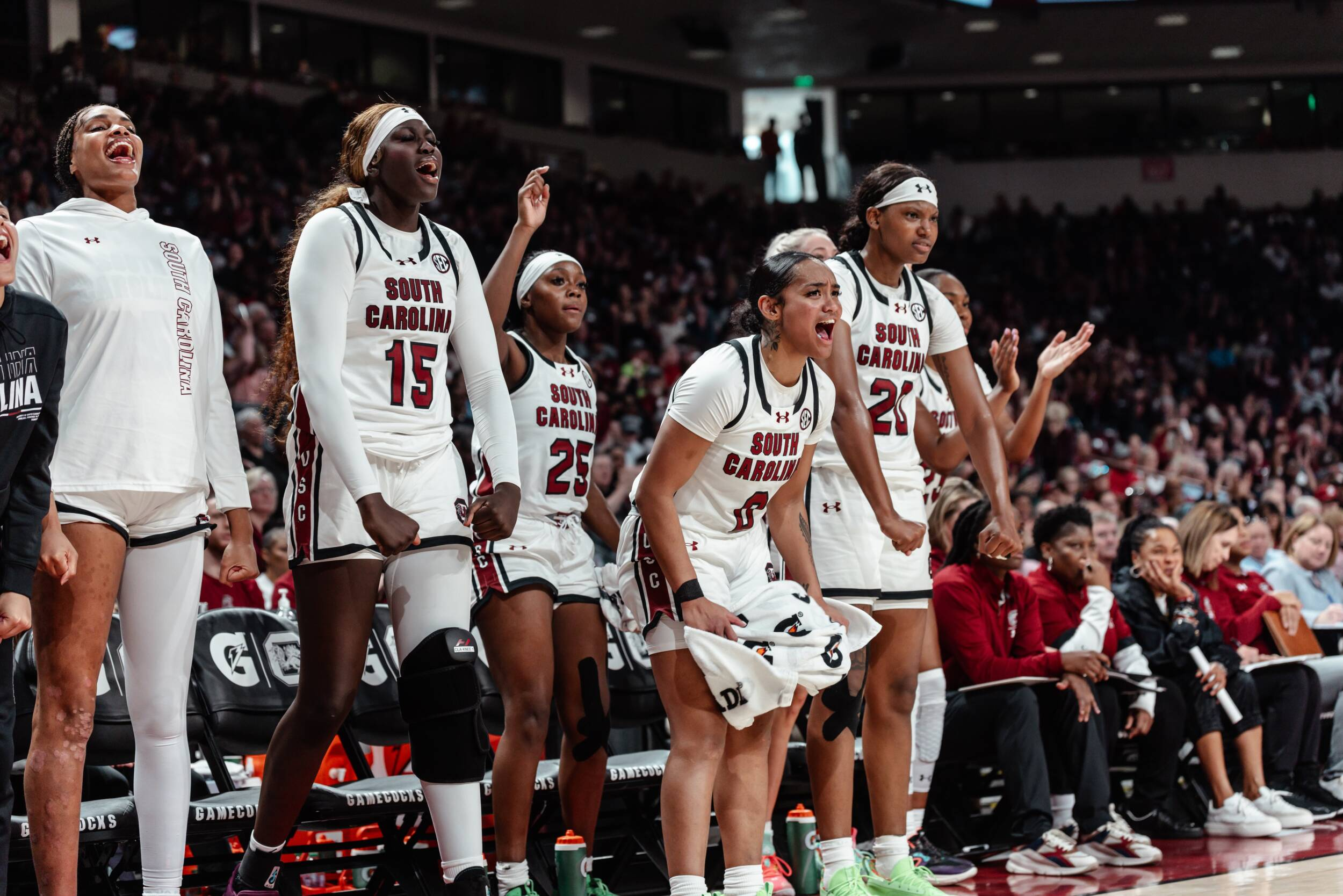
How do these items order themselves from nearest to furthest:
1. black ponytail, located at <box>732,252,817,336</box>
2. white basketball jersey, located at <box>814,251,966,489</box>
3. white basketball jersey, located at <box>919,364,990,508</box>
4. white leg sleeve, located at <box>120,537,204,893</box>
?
white leg sleeve, located at <box>120,537,204,893</box>
black ponytail, located at <box>732,252,817,336</box>
white basketball jersey, located at <box>814,251,966,489</box>
white basketball jersey, located at <box>919,364,990,508</box>

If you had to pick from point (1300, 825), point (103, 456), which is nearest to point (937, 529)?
point (1300, 825)

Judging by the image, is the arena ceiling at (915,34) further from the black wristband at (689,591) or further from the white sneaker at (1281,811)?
the black wristband at (689,591)

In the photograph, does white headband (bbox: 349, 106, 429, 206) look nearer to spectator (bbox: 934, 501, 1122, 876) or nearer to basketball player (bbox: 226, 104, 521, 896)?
basketball player (bbox: 226, 104, 521, 896)

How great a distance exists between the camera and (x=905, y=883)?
411cm

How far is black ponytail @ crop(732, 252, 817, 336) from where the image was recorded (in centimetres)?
389

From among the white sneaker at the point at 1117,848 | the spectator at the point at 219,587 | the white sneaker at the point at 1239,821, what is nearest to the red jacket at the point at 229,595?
the spectator at the point at 219,587

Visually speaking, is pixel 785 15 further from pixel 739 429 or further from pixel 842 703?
pixel 739 429

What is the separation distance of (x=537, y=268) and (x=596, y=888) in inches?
70.9

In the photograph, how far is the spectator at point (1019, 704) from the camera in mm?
5266

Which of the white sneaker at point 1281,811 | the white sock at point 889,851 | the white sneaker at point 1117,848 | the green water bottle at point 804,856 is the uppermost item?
the white sock at point 889,851

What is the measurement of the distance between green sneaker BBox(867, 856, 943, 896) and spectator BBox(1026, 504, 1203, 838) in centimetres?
182

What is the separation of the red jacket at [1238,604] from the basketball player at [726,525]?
3.52 m

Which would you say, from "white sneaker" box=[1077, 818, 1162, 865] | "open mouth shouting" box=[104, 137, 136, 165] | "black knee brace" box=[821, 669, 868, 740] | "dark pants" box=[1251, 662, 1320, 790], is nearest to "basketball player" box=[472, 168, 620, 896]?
"black knee brace" box=[821, 669, 868, 740]

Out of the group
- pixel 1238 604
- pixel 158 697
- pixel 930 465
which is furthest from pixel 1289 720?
pixel 158 697
